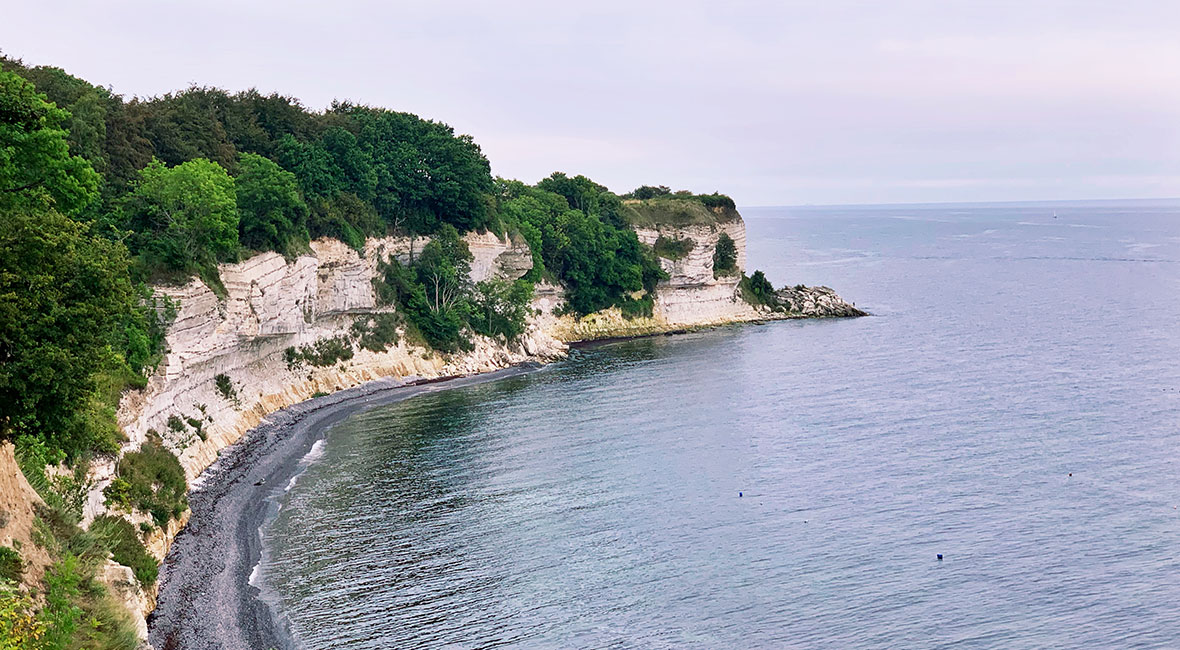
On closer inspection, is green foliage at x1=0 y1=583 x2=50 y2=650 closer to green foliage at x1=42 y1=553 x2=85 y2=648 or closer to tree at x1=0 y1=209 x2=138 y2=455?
green foliage at x1=42 y1=553 x2=85 y2=648

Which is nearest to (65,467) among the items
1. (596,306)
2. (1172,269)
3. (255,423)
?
(255,423)

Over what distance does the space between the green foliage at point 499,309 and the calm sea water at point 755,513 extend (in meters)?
12.0

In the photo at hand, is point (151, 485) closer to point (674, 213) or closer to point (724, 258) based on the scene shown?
point (674, 213)

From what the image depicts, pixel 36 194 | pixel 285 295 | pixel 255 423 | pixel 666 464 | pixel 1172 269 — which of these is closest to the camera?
pixel 36 194

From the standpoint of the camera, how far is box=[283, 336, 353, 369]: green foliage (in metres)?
77.9

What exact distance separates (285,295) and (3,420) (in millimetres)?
43323

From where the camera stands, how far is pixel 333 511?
168 feet

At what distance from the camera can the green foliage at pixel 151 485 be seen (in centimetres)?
4266

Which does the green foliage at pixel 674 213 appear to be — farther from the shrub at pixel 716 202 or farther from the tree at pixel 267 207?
the tree at pixel 267 207

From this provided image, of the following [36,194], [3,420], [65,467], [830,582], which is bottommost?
[830,582]

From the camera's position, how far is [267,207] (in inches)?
2918

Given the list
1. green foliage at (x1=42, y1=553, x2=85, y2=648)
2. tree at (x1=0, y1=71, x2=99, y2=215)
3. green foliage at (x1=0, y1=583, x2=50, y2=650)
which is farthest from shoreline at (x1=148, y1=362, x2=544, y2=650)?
tree at (x1=0, y1=71, x2=99, y2=215)

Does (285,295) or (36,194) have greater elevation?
(36,194)

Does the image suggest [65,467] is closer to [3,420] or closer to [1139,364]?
[3,420]
